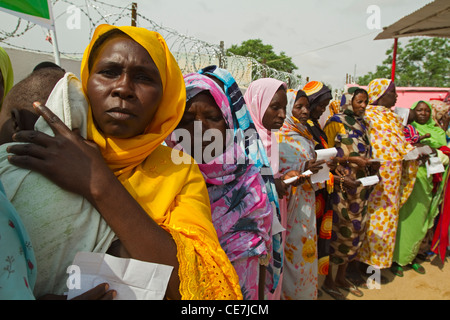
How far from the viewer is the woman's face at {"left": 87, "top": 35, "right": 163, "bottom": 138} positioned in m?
0.88

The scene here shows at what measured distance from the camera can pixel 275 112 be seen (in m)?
2.50

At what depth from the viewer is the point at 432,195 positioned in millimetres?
4410

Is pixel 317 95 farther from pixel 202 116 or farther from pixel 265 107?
pixel 202 116

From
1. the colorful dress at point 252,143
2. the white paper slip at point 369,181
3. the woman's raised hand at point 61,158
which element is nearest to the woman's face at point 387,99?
the white paper slip at point 369,181

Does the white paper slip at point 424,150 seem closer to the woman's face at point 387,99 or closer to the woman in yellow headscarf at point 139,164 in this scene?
the woman's face at point 387,99

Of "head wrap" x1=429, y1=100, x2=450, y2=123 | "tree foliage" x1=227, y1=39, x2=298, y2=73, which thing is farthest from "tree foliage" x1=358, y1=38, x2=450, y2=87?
"head wrap" x1=429, y1=100, x2=450, y2=123

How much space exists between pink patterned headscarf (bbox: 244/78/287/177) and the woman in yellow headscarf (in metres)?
1.49

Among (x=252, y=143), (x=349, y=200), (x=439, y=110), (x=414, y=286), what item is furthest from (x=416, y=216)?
(x=252, y=143)

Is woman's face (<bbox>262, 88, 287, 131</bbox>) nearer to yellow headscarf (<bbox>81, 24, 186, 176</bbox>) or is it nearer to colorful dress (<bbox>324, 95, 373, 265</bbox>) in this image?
colorful dress (<bbox>324, 95, 373, 265</bbox>)

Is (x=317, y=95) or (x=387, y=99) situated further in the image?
(x=387, y=99)

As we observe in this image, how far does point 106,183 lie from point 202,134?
776 millimetres

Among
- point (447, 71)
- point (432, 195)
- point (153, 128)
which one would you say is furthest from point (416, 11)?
point (447, 71)

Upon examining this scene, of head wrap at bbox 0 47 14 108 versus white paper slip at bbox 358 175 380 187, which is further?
white paper slip at bbox 358 175 380 187

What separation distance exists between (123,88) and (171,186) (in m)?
0.37
